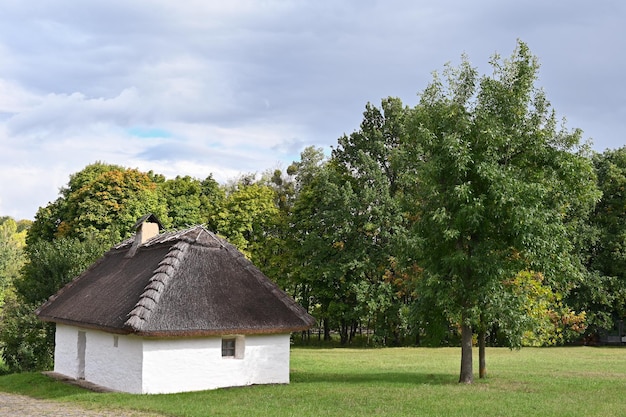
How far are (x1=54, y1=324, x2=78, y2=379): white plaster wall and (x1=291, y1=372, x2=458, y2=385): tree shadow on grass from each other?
8.70 metres

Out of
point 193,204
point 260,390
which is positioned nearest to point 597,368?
point 260,390

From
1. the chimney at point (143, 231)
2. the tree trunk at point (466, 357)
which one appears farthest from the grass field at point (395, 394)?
the chimney at point (143, 231)

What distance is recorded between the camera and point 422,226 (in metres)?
→ 22.2

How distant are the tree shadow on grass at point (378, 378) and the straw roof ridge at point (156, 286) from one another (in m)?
6.00

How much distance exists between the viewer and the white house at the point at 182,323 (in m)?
20.3

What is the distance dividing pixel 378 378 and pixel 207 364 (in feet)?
22.1

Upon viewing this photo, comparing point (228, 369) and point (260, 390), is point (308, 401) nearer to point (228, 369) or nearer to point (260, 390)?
point (260, 390)

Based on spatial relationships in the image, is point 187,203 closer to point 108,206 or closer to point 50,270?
point 108,206

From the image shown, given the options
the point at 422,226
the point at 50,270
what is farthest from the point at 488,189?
the point at 50,270

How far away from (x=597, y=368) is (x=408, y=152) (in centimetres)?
1442

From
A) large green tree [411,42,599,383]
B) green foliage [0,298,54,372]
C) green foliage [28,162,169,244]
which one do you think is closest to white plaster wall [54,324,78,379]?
green foliage [0,298,54,372]

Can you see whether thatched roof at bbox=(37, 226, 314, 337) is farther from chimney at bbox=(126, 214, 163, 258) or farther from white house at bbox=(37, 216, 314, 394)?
chimney at bbox=(126, 214, 163, 258)

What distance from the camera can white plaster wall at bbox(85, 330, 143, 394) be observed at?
20.5 meters

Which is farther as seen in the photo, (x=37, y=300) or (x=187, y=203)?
(x=187, y=203)
